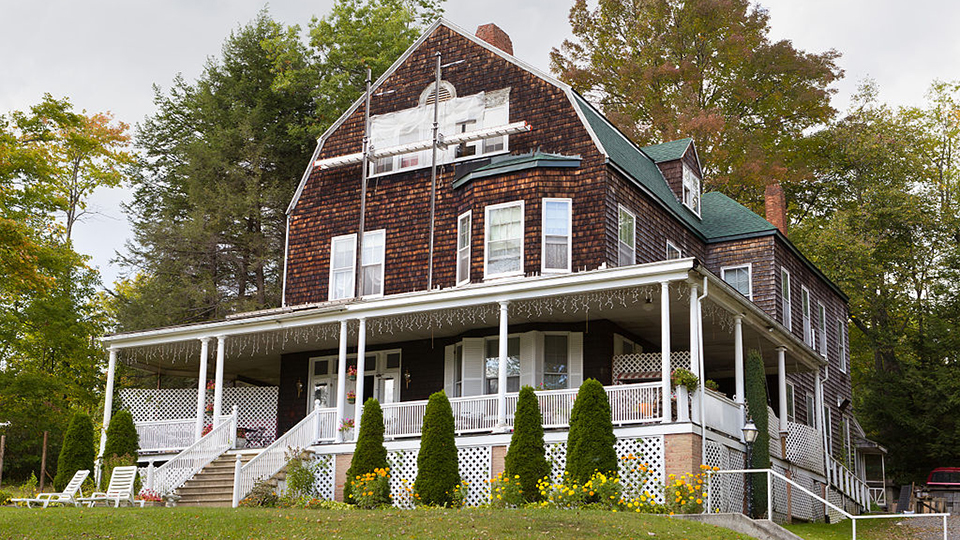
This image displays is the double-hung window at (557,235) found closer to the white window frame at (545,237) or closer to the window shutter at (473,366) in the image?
the white window frame at (545,237)

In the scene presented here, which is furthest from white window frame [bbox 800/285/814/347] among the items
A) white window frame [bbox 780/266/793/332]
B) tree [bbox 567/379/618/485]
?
tree [bbox 567/379/618/485]

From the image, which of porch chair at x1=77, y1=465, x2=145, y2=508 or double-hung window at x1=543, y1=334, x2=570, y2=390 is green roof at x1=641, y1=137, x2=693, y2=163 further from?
porch chair at x1=77, y1=465, x2=145, y2=508

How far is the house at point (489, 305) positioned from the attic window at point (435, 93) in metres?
0.06

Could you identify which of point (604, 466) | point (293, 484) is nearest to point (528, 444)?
point (604, 466)

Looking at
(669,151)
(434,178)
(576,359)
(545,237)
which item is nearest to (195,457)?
(576,359)

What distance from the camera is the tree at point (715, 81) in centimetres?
3912

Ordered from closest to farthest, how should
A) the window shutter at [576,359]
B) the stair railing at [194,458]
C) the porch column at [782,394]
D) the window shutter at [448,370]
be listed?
the stair railing at [194,458] → the window shutter at [576,359] → the porch column at [782,394] → the window shutter at [448,370]

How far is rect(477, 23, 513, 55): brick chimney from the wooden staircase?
40.7 ft

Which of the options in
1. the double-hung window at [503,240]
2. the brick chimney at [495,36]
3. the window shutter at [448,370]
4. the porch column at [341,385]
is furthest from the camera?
the brick chimney at [495,36]

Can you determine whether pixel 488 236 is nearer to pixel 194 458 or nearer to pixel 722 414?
pixel 722 414

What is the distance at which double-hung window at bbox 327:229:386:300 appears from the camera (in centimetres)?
2470

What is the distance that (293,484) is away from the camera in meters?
19.2

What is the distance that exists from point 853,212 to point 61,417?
96.7 feet

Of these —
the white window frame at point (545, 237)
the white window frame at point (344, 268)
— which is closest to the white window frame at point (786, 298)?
the white window frame at point (545, 237)
